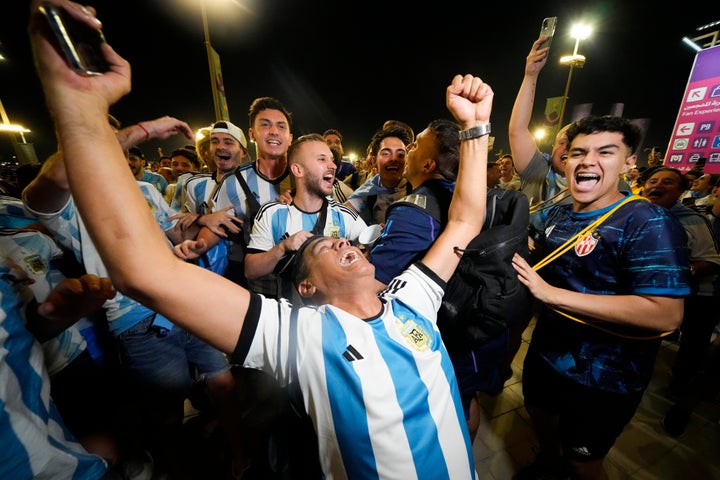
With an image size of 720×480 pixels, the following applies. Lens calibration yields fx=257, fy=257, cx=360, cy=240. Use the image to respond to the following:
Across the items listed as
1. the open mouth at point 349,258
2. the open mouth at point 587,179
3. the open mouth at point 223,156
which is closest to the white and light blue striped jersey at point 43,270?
the open mouth at point 349,258

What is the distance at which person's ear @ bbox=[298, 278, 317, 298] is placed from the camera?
1.67 metres

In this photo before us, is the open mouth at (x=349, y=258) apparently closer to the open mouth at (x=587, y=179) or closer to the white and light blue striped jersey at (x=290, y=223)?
the white and light blue striped jersey at (x=290, y=223)

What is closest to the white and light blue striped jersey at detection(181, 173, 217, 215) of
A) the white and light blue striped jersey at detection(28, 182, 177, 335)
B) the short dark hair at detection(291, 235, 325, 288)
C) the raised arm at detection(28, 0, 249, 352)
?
the white and light blue striped jersey at detection(28, 182, 177, 335)

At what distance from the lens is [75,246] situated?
6.13ft

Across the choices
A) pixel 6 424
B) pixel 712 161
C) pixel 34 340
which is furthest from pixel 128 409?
pixel 712 161

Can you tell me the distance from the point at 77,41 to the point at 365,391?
5.46 ft

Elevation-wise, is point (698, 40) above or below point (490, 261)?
above

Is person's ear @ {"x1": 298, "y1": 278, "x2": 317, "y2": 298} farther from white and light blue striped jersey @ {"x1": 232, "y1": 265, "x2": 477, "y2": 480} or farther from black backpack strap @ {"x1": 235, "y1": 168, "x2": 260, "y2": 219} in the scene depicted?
black backpack strap @ {"x1": 235, "y1": 168, "x2": 260, "y2": 219}

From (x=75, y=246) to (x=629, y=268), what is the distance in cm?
377

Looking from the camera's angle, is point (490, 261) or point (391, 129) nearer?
point (490, 261)

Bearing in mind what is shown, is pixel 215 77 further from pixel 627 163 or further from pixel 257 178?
pixel 627 163

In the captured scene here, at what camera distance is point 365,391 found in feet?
3.77

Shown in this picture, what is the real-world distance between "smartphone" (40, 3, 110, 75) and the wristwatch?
174 cm

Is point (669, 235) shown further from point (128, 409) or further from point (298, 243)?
point (128, 409)
